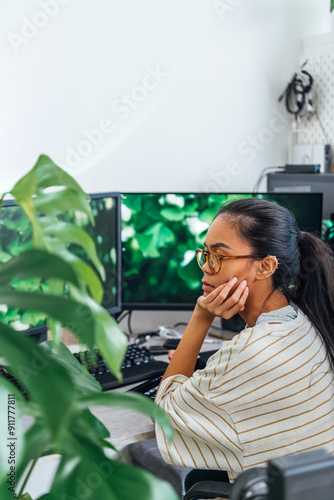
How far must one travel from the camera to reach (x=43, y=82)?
191 centimetres

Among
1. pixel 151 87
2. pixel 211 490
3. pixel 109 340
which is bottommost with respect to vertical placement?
pixel 211 490

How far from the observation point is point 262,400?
3.77 feet

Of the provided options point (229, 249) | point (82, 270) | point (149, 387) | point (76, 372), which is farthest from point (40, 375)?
point (149, 387)

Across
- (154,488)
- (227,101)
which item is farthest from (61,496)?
(227,101)

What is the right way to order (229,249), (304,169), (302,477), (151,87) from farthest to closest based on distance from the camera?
1. (304,169)
2. (151,87)
3. (229,249)
4. (302,477)

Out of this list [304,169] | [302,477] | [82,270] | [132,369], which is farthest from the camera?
[304,169]

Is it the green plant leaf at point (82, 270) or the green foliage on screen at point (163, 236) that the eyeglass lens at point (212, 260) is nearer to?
the green foliage on screen at point (163, 236)

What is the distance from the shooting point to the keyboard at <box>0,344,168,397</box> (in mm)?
1525

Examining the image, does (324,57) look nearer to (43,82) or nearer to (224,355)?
(43,82)

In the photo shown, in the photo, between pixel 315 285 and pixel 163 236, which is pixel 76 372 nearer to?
pixel 315 285

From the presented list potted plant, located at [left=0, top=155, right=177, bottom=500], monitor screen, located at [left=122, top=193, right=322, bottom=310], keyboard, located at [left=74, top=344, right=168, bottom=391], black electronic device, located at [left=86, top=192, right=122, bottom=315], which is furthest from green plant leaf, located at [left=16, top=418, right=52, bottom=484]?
monitor screen, located at [left=122, top=193, right=322, bottom=310]

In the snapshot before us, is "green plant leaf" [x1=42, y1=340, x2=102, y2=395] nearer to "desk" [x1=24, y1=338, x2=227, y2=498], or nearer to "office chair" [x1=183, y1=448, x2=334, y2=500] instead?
"office chair" [x1=183, y1=448, x2=334, y2=500]

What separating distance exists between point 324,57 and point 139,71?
80cm

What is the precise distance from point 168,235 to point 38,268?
1.48 meters
